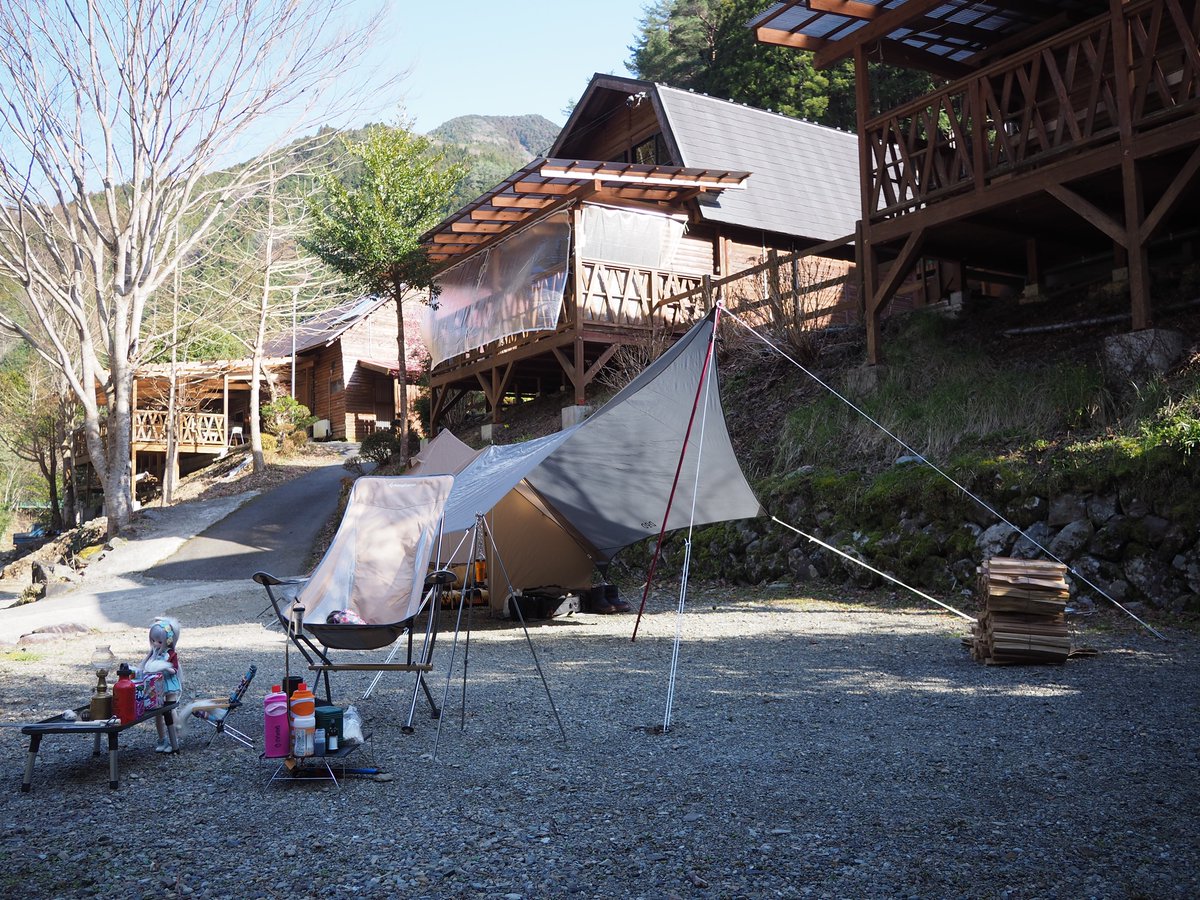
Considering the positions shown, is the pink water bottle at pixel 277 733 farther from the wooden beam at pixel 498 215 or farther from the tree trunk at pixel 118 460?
the tree trunk at pixel 118 460

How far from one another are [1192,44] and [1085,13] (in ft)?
10.4

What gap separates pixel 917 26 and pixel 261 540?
A: 12661 mm

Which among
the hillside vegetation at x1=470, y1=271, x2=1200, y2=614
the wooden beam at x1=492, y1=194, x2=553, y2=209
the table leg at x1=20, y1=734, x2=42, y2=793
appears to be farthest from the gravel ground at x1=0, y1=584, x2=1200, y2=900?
the wooden beam at x1=492, y1=194, x2=553, y2=209

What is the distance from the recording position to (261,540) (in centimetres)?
1658

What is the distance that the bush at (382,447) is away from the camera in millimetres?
19719

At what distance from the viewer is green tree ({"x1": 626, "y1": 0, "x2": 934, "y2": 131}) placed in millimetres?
27344

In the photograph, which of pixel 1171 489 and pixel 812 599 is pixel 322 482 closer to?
pixel 812 599

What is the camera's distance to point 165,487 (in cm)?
2336

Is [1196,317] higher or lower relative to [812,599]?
higher

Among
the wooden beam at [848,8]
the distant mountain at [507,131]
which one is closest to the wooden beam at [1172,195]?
the wooden beam at [848,8]

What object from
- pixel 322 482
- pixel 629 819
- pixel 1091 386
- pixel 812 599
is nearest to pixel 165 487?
pixel 322 482

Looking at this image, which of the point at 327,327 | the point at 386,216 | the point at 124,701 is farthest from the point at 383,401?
the point at 124,701

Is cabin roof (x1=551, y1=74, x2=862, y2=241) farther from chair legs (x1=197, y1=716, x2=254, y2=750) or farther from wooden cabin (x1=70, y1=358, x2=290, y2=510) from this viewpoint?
chair legs (x1=197, y1=716, x2=254, y2=750)

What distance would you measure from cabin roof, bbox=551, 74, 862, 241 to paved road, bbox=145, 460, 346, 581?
8.93 metres
